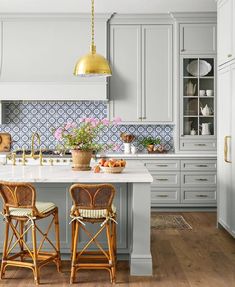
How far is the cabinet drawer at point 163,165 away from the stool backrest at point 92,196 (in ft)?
10.9

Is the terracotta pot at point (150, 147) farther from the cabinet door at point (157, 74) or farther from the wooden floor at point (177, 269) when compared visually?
the wooden floor at point (177, 269)

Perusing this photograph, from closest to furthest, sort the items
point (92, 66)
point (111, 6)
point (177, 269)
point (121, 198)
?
1. point (177, 269)
2. point (121, 198)
3. point (92, 66)
4. point (111, 6)

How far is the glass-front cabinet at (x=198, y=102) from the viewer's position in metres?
7.29

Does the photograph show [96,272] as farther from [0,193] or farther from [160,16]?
[160,16]

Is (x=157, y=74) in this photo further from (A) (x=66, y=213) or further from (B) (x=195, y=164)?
(A) (x=66, y=213)

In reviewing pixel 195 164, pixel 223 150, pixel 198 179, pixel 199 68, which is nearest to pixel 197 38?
pixel 199 68

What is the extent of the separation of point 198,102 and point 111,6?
1903 millimetres

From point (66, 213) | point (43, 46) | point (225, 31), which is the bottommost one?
point (66, 213)

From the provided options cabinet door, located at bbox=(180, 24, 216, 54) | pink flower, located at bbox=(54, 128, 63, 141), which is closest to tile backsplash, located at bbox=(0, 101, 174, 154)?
cabinet door, located at bbox=(180, 24, 216, 54)

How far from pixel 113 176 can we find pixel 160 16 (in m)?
3.85

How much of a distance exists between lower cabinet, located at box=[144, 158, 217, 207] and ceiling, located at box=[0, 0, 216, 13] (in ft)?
7.14

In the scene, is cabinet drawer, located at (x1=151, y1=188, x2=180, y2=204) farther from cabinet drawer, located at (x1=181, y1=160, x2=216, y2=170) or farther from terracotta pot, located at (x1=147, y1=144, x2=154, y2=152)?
terracotta pot, located at (x1=147, y1=144, x2=154, y2=152)

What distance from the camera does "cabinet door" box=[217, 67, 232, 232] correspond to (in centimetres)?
551

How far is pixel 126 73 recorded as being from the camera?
7367mm
